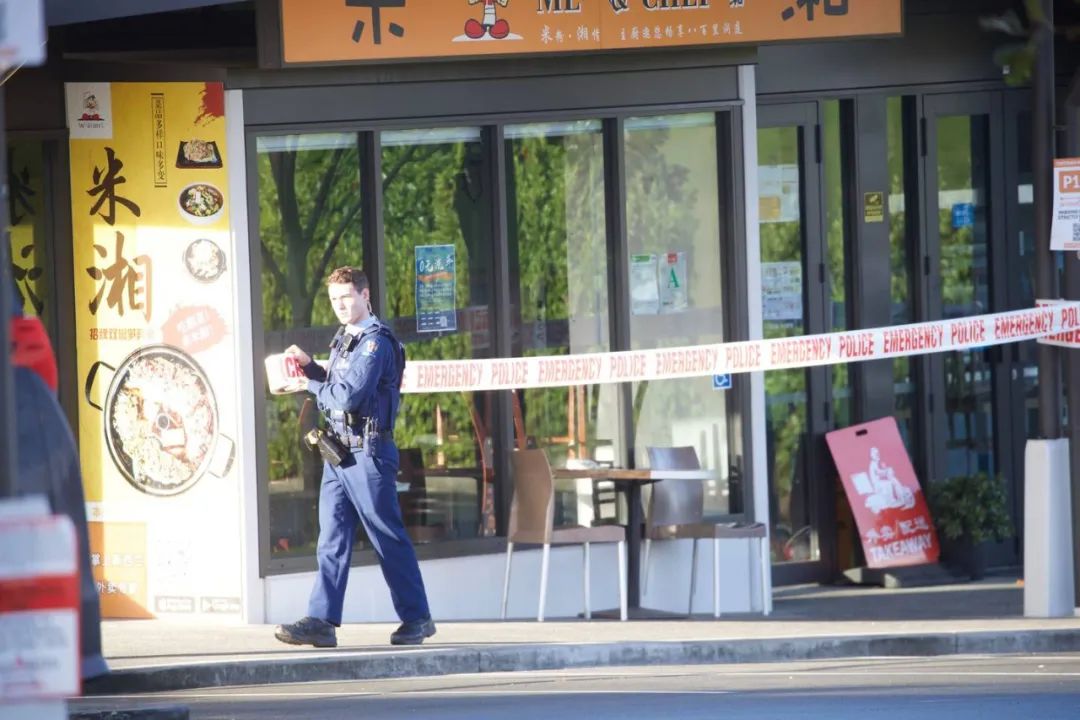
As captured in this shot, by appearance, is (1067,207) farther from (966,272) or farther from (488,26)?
(488,26)

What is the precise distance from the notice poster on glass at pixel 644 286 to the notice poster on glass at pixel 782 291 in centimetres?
144

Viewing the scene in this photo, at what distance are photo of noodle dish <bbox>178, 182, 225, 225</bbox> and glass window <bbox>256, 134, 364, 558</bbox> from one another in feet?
0.87

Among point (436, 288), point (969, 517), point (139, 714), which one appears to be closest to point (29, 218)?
point (436, 288)

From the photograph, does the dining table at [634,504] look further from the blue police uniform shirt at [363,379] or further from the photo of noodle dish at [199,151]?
the photo of noodle dish at [199,151]

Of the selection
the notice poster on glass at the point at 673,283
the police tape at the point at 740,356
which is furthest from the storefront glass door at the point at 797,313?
the police tape at the point at 740,356

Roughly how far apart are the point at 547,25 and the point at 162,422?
3270 millimetres

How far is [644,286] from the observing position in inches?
526

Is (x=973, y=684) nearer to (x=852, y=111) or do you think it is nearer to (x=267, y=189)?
(x=267, y=189)

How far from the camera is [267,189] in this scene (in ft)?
39.3

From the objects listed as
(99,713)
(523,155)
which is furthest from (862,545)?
(99,713)

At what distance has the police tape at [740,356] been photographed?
12227mm

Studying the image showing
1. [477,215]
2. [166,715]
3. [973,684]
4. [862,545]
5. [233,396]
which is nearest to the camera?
[166,715]

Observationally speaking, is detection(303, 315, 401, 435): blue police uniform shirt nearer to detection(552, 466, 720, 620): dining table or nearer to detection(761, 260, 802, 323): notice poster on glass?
detection(552, 466, 720, 620): dining table

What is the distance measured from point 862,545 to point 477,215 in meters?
3.93
